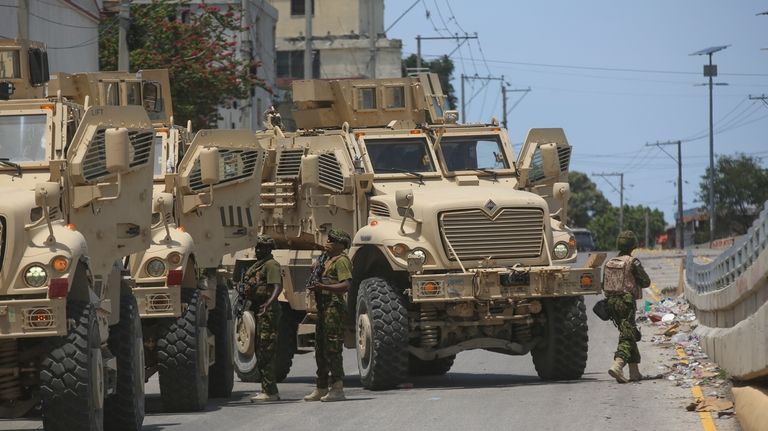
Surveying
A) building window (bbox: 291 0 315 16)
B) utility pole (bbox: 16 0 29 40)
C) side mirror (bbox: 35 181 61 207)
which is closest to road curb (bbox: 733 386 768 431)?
side mirror (bbox: 35 181 61 207)

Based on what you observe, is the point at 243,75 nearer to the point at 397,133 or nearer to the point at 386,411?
the point at 397,133

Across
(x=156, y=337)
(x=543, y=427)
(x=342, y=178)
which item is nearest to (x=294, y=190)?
(x=342, y=178)

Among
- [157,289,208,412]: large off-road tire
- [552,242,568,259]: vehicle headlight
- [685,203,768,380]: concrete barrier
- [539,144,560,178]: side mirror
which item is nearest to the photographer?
[685,203,768,380]: concrete barrier

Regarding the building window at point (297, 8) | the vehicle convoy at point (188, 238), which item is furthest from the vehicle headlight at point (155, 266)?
the building window at point (297, 8)

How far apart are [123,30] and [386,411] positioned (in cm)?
1498

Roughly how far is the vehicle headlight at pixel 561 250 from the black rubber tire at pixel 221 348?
368cm

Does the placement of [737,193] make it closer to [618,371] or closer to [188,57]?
[188,57]

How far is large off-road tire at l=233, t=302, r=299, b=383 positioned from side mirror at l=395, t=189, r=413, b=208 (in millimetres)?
2391

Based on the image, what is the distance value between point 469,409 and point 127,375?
3.47 m

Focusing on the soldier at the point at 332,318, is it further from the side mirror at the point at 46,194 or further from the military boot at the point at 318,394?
the side mirror at the point at 46,194

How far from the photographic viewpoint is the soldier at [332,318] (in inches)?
659

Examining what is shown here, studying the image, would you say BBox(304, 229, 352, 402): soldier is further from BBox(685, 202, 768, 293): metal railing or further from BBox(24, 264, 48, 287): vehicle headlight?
BBox(24, 264, 48, 287): vehicle headlight

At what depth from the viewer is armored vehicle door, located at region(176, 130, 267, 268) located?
17938 millimetres

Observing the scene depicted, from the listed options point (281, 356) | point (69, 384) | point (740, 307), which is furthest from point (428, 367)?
point (69, 384)
